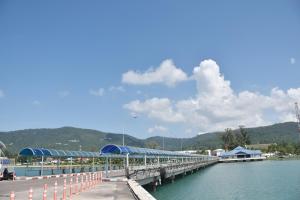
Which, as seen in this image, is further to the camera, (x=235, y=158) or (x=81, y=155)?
(x=235, y=158)

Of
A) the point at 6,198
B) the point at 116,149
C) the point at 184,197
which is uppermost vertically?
the point at 116,149

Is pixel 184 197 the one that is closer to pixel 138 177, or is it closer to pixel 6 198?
pixel 138 177

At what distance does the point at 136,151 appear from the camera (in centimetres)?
5209

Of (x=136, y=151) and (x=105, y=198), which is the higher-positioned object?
(x=136, y=151)

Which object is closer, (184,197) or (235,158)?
(184,197)

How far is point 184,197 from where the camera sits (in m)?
47.2

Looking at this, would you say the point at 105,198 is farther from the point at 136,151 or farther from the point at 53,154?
the point at 53,154

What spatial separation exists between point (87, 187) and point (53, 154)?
100ft

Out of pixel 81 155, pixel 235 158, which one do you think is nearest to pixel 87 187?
pixel 81 155

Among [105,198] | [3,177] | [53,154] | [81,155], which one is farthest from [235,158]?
[105,198]

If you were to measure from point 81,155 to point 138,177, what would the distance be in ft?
113

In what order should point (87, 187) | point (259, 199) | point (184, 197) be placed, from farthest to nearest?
point (184, 197) → point (259, 199) → point (87, 187)

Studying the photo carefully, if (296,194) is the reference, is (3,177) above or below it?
above

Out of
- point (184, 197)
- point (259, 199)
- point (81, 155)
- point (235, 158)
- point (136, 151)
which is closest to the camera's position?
point (259, 199)
